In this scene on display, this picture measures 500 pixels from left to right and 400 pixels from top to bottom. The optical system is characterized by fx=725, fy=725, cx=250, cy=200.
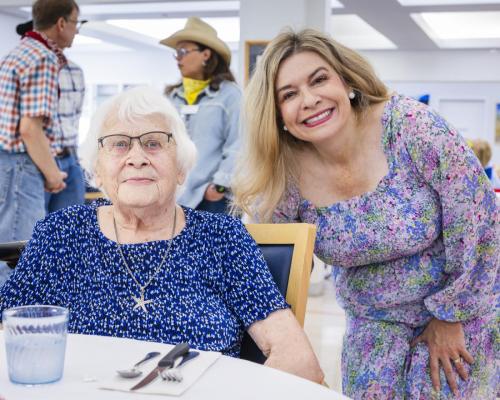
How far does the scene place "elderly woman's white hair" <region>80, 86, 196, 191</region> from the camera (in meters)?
1.73

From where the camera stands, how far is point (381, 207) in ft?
5.88

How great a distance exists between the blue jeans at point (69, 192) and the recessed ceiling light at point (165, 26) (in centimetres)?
792

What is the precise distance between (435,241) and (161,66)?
44.5ft

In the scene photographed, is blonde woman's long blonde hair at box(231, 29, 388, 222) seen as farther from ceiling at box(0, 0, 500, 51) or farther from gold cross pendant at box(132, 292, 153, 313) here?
ceiling at box(0, 0, 500, 51)

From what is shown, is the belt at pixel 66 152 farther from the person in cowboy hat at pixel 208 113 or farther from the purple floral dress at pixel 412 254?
the purple floral dress at pixel 412 254

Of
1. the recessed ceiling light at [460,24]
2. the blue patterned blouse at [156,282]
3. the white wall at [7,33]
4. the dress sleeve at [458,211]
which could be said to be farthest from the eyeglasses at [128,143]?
the recessed ceiling light at [460,24]

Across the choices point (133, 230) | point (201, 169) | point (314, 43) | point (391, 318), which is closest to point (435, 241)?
point (391, 318)

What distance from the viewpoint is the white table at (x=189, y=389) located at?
0.97m

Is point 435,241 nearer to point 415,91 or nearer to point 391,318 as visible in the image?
point 391,318

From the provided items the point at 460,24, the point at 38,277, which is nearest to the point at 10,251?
the point at 38,277

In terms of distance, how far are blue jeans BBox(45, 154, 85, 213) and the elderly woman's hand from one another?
220 centimetres

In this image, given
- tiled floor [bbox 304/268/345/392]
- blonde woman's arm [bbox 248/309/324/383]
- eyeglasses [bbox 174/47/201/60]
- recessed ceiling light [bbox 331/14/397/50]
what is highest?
recessed ceiling light [bbox 331/14/397/50]

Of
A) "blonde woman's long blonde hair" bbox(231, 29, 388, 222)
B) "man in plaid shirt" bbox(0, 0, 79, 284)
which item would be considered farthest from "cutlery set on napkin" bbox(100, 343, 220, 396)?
"man in plaid shirt" bbox(0, 0, 79, 284)

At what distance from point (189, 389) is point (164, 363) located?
0.06 metres
